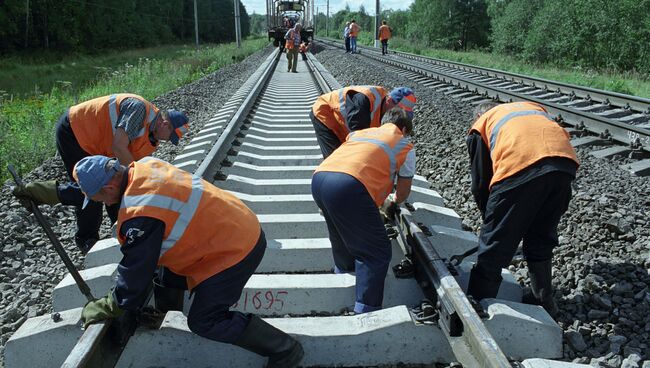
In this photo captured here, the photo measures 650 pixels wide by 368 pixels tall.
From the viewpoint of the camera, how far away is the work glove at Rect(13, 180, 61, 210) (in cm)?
313

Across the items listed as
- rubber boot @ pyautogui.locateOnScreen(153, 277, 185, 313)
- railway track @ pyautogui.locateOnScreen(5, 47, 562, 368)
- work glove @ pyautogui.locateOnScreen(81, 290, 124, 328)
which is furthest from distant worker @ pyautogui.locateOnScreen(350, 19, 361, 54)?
work glove @ pyautogui.locateOnScreen(81, 290, 124, 328)

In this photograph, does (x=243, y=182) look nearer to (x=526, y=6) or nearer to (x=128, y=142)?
(x=128, y=142)

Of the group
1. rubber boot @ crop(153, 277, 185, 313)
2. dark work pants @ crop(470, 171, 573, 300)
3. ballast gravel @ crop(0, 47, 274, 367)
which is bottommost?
ballast gravel @ crop(0, 47, 274, 367)

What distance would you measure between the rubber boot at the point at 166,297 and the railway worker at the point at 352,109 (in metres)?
2.09

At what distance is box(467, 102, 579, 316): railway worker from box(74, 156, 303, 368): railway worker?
4.34 ft

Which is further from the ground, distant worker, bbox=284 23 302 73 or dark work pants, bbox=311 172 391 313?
distant worker, bbox=284 23 302 73

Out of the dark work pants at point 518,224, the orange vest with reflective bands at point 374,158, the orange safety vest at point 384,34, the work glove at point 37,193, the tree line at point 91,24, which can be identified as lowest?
the dark work pants at point 518,224

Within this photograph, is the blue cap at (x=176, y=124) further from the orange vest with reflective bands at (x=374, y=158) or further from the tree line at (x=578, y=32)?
the tree line at (x=578, y=32)

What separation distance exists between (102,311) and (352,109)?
8.52ft

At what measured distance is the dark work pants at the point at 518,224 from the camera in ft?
10.4

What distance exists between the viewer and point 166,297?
123 inches

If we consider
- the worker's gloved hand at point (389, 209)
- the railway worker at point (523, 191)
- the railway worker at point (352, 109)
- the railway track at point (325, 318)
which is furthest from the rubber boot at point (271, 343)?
the railway worker at point (352, 109)

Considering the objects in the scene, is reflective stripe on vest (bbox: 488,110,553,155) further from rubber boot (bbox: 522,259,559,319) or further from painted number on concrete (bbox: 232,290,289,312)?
painted number on concrete (bbox: 232,290,289,312)

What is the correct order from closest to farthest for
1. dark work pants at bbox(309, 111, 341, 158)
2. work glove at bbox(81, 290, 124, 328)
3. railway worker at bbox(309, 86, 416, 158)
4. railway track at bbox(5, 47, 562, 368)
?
work glove at bbox(81, 290, 124, 328), railway track at bbox(5, 47, 562, 368), railway worker at bbox(309, 86, 416, 158), dark work pants at bbox(309, 111, 341, 158)
